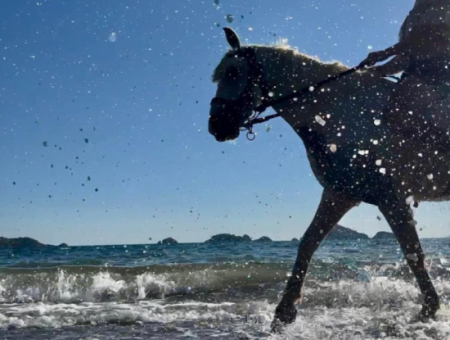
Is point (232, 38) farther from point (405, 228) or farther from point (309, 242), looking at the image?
point (405, 228)

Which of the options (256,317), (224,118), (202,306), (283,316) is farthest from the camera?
(202,306)

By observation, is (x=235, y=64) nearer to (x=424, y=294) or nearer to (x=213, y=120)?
(x=213, y=120)

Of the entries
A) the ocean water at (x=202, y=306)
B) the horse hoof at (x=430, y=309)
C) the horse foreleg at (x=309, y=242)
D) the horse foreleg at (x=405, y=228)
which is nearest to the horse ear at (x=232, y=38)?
the horse foreleg at (x=309, y=242)

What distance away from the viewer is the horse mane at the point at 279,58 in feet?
15.5

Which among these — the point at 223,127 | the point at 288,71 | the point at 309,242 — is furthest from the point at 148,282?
the point at 288,71

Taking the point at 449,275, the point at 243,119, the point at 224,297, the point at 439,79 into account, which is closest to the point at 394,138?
the point at 439,79

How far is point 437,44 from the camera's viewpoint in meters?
4.77

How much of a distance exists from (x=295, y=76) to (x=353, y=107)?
25.1 inches

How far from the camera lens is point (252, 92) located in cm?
467

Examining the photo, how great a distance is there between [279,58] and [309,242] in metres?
1.91

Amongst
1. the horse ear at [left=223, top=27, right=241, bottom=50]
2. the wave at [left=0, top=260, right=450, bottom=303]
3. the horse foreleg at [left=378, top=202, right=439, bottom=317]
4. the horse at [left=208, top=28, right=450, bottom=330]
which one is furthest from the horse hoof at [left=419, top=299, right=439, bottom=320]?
the wave at [left=0, top=260, right=450, bottom=303]

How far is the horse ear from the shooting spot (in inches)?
184

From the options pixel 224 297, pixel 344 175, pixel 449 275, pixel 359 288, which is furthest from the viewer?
pixel 449 275

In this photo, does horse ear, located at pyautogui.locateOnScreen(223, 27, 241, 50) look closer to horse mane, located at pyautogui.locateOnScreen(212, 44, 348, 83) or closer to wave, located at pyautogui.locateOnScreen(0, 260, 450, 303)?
horse mane, located at pyautogui.locateOnScreen(212, 44, 348, 83)
